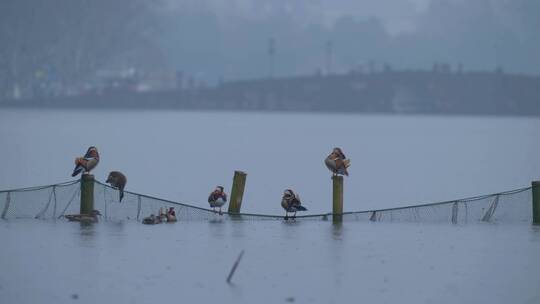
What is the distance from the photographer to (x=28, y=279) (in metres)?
25.9

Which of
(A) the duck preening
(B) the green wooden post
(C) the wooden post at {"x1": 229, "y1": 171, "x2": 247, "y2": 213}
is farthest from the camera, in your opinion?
(C) the wooden post at {"x1": 229, "y1": 171, "x2": 247, "y2": 213}

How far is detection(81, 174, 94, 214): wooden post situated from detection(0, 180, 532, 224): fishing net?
0.43m

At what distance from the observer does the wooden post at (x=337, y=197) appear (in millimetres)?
33406

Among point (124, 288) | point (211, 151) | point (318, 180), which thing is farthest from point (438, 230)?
point (211, 151)

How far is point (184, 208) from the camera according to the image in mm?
34781

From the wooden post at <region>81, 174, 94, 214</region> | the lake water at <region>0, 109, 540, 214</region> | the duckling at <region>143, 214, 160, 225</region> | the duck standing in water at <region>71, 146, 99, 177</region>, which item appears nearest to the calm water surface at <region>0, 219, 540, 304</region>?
the duckling at <region>143, 214, 160, 225</region>

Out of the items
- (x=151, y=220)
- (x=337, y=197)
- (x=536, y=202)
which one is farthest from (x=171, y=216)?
(x=536, y=202)

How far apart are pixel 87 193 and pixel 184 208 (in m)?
2.86

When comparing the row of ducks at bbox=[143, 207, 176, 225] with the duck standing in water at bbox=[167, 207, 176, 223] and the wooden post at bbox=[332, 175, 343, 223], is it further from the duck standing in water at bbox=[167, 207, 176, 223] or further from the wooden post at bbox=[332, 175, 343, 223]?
the wooden post at bbox=[332, 175, 343, 223]

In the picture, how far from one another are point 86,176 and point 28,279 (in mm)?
6899

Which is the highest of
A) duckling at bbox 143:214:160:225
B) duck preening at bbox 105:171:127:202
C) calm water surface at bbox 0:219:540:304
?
duck preening at bbox 105:171:127:202

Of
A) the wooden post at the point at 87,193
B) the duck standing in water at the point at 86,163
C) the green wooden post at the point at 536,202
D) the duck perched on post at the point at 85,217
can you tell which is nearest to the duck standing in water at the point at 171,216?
the duck perched on post at the point at 85,217

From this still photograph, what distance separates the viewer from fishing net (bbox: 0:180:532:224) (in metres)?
33.6

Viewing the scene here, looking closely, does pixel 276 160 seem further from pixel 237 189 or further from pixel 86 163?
pixel 86 163
